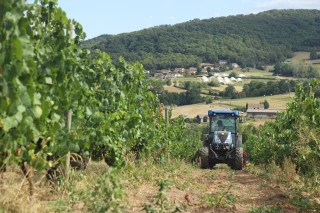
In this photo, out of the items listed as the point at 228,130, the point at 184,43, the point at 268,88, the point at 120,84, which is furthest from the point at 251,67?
the point at 120,84

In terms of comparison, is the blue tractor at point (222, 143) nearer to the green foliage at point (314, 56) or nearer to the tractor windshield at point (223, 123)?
the tractor windshield at point (223, 123)

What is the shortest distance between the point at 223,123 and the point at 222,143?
3.08ft

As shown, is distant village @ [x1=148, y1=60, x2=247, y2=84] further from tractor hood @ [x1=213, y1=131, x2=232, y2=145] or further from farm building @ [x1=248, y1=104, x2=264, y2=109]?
tractor hood @ [x1=213, y1=131, x2=232, y2=145]

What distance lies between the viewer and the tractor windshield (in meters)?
15.9

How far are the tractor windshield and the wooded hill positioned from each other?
193 feet

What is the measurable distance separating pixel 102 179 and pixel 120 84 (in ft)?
16.4

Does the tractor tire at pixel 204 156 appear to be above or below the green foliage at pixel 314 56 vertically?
below

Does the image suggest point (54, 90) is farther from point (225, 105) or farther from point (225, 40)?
point (225, 40)

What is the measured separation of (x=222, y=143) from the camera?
→ 50.3ft

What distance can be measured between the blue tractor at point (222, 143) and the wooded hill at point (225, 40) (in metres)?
58.8

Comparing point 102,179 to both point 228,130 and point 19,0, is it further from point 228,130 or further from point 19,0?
point 228,130

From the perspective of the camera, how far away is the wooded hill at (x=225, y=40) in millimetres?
86812

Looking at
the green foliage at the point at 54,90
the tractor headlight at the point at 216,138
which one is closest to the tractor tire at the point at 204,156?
the tractor headlight at the point at 216,138

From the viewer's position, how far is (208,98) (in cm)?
5903
